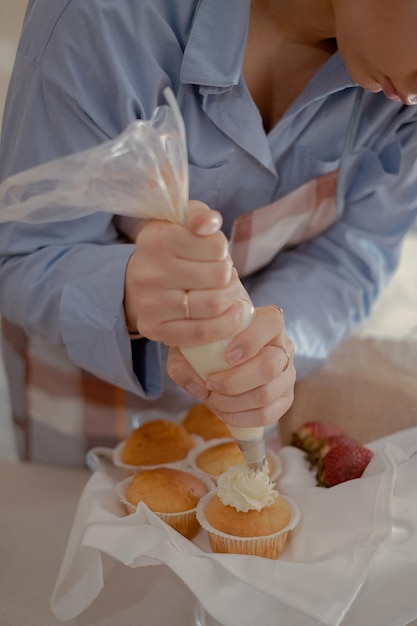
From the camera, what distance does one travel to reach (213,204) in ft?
2.91

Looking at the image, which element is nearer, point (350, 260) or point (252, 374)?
point (252, 374)

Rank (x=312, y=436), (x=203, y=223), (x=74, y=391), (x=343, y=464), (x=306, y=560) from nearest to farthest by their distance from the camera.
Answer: (x=203, y=223), (x=306, y=560), (x=343, y=464), (x=312, y=436), (x=74, y=391)

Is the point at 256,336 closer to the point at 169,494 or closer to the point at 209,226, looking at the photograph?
the point at 209,226

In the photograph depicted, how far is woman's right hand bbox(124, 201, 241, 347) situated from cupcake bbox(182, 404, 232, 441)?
0.30 metres

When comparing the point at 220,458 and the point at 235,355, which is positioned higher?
the point at 235,355

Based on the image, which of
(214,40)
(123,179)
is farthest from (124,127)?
(123,179)

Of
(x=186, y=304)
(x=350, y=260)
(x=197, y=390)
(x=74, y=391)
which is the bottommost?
(x=74, y=391)

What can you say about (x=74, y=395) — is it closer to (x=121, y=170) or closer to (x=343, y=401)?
(x=343, y=401)

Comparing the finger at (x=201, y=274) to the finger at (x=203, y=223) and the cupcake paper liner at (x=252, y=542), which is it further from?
the cupcake paper liner at (x=252, y=542)

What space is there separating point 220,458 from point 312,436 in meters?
0.14

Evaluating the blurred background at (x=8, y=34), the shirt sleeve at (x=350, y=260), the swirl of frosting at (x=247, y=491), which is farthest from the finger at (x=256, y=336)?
the blurred background at (x=8, y=34)

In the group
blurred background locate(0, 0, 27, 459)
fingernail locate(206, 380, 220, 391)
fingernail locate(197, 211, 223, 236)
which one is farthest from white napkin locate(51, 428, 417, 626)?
blurred background locate(0, 0, 27, 459)

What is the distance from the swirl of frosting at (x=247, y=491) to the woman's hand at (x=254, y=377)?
6cm

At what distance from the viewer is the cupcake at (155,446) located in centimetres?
79
